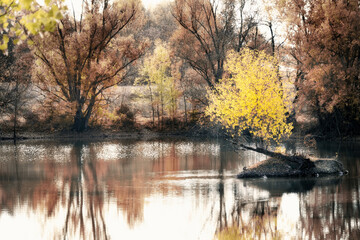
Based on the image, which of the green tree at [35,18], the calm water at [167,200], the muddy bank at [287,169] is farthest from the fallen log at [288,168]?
the green tree at [35,18]

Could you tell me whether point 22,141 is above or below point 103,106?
below

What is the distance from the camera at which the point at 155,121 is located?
58.0 metres

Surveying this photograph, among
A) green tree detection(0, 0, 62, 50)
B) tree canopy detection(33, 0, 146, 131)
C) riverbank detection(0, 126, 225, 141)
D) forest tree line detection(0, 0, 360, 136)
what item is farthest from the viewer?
riverbank detection(0, 126, 225, 141)

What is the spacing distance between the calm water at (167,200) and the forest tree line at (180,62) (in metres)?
11.4

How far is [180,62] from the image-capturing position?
59188 mm

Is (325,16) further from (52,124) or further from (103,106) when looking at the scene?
(52,124)

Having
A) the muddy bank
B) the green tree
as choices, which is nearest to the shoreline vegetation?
the muddy bank

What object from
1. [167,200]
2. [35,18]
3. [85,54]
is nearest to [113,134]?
[85,54]

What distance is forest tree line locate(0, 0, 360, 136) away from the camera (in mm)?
41688

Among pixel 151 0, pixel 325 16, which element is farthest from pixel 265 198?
pixel 151 0

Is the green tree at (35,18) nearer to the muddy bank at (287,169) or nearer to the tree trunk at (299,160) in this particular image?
the muddy bank at (287,169)

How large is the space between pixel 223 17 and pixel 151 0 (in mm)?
41305

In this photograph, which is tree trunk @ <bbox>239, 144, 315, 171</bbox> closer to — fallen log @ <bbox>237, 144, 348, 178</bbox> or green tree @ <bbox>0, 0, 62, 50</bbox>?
fallen log @ <bbox>237, 144, 348, 178</bbox>

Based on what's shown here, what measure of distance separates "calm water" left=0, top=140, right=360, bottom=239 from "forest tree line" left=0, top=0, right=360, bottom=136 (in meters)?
11.4
